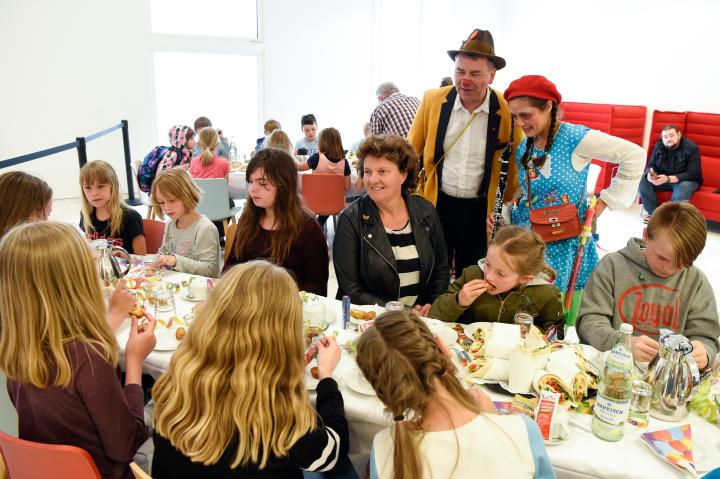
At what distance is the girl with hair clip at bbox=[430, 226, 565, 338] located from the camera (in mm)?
1967

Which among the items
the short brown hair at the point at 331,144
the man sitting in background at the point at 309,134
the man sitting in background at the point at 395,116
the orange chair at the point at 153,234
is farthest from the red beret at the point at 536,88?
the man sitting in background at the point at 309,134

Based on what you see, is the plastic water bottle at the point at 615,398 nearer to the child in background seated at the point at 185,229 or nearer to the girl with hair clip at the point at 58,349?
the girl with hair clip at the point at 58,349

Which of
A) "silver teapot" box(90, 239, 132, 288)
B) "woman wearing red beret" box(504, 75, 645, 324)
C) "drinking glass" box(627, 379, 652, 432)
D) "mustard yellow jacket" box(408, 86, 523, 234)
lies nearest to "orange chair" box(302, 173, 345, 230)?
"mustard yellow jacket" box(408, 86, 523, 234)

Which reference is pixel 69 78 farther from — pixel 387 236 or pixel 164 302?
pixel 387 236

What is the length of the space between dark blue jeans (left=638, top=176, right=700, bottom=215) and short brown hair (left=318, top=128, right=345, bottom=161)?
4025mm

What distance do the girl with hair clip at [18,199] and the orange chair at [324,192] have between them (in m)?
2.79

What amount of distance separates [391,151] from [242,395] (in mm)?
1362

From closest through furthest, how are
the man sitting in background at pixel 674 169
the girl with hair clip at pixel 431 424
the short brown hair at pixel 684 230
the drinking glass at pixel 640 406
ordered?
the girl with hair clip at pixel 431 424
the drinking glass at pixel 640 406
the short brown hair at pixel 684 230
the man sitting in background at pixel 674 169

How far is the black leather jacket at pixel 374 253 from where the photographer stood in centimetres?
239

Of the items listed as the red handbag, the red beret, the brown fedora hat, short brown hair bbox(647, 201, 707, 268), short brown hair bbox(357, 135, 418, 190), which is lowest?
the red handbag

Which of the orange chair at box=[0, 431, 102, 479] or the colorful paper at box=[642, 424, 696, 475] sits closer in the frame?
the orange chair at box=[0, 431, 102, 479]

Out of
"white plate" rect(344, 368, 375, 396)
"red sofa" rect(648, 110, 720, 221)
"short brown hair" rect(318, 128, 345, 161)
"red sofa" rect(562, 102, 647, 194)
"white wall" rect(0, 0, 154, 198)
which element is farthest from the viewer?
"red sofa" rect(562, 102, 647, 194)

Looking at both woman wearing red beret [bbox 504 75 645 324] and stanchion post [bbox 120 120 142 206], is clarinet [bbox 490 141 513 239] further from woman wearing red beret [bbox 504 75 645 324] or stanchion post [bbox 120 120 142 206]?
stanchion post [bbox 120 120 142 206]

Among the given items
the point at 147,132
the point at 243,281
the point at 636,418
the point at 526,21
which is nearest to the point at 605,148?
the point at 636,418
